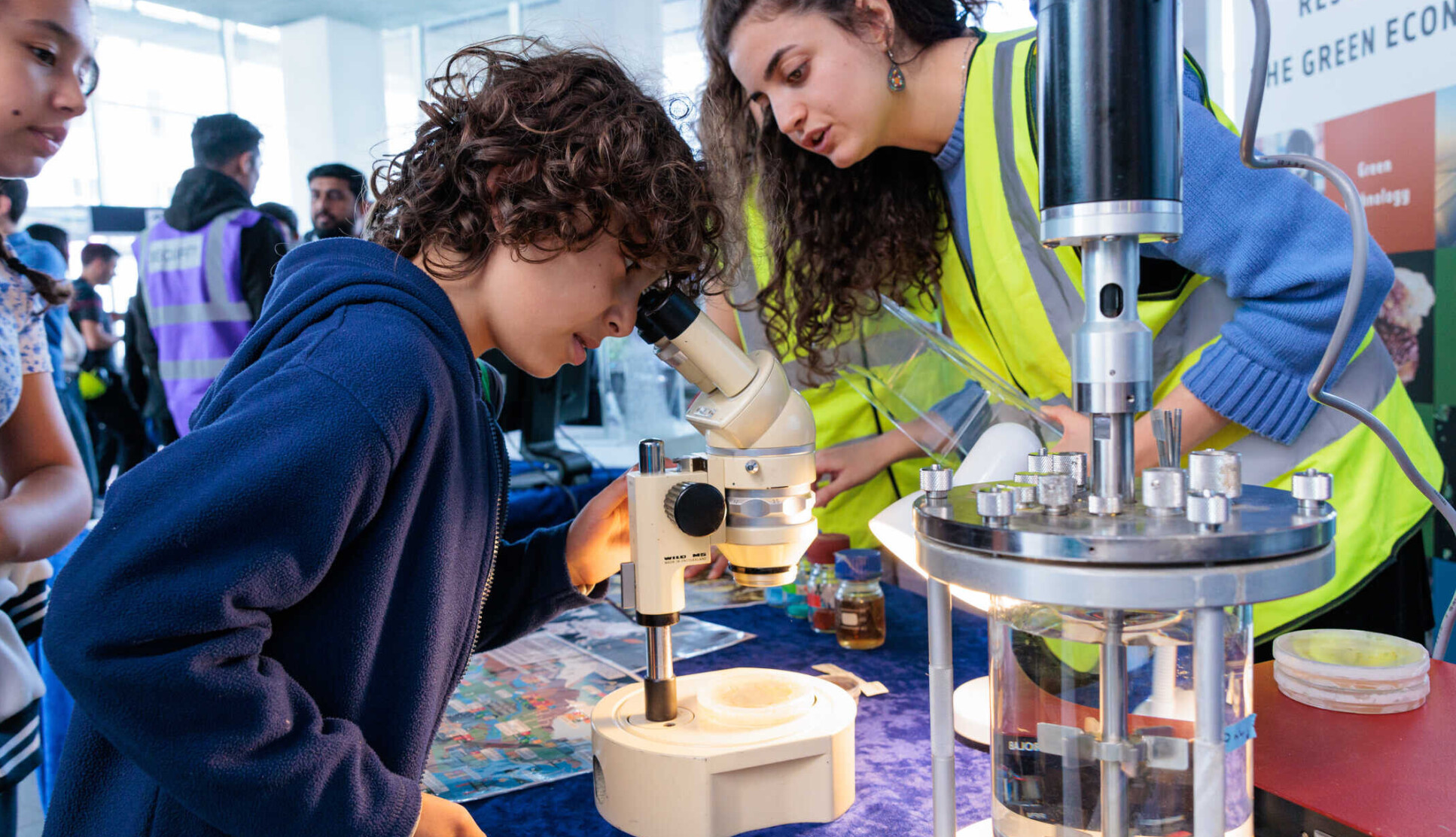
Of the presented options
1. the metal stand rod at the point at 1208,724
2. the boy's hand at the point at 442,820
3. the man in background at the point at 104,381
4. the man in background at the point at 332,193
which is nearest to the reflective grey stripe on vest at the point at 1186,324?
the metal stand rod at the point at 1208,724

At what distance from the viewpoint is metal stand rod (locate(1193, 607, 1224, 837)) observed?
1.69 feet

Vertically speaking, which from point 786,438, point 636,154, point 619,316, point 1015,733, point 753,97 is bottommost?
point 1015,733

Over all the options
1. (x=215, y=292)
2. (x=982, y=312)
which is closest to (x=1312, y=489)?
(x=982, y=312)

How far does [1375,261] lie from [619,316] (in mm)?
896

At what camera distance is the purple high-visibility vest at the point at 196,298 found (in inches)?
132

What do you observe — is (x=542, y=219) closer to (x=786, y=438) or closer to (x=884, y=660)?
(x=786, y=438)

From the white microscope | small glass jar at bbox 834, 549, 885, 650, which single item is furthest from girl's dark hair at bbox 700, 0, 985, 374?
the white microscope

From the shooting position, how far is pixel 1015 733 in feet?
2.20

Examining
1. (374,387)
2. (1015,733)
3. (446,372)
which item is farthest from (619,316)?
(1015,733)

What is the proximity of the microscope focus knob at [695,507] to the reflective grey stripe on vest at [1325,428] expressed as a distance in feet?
2.37

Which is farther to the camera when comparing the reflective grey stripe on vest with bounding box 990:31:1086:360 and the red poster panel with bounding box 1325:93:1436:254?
the red poster panel with bounding box 1325:93:1436:254

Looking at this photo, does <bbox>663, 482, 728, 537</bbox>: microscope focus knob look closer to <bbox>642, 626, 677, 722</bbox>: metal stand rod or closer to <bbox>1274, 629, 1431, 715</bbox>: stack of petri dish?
<bbox>642, 626, 677, 722</bbox>: metal stand rod

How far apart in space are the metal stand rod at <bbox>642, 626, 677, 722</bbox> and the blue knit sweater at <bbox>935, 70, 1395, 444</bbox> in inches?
29.7

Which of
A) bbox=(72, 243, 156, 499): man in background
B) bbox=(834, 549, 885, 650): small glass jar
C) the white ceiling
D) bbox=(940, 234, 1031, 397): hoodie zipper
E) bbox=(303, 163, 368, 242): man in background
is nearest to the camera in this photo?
bbox=(834, 549, 885, 650): small glass jar
